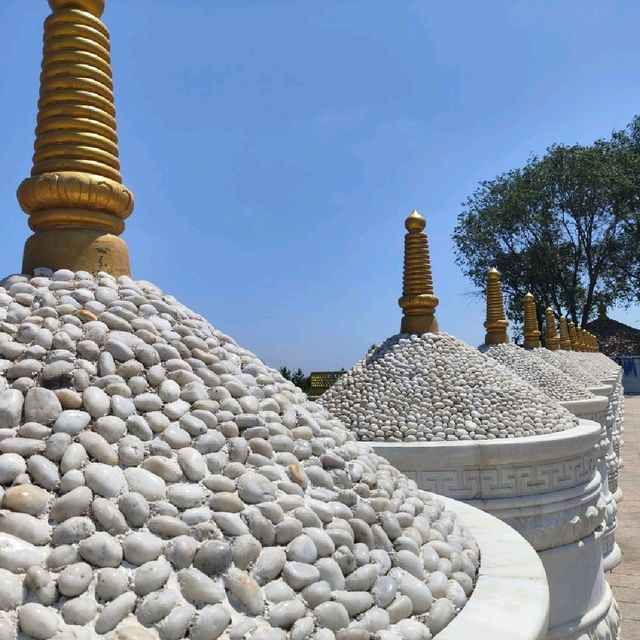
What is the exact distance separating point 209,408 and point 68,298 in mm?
593

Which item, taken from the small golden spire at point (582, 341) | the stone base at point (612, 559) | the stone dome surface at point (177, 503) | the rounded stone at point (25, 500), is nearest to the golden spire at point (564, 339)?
the small golden spire at point (582, 341)

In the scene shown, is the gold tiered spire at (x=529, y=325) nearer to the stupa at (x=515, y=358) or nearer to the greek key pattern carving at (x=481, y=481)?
the stupa at (x=515, y=358)

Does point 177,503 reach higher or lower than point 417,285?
lower

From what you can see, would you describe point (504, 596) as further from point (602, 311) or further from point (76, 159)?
point (602, 311)

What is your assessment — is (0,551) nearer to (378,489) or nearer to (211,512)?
(211,512)

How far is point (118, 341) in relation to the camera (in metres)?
1.71

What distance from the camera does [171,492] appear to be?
1.38 meters

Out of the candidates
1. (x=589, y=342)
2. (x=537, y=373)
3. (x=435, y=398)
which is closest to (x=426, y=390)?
(x=435, y=398)

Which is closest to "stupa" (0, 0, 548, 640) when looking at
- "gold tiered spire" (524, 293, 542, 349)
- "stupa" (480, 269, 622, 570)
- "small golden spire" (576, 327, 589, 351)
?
"stupa" (480, 269, 622, 570)

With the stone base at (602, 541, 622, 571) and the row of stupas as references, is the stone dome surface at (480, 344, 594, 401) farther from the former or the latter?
the stone base at (602, 541, 622, 571)

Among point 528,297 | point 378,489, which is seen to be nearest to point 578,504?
point 378,489

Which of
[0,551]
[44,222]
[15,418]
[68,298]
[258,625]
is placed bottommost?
[258,625]

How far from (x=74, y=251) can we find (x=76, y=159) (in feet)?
1.14

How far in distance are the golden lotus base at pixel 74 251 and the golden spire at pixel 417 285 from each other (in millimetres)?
3083
